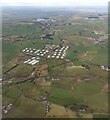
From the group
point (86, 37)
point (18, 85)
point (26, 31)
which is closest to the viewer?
point (18, 85)

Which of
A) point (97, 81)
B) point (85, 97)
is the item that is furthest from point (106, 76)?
point (85, 97)

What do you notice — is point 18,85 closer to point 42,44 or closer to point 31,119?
point 31,119

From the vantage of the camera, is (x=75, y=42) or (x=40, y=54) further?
(x=75, y=42)

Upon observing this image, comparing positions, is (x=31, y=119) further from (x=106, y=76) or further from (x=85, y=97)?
(x=106, y=76)

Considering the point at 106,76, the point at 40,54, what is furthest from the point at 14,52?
the point at 106,76

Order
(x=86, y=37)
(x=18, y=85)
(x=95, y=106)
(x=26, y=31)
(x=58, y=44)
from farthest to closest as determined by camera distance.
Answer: (x=26, y=31), (x=86, y=37), (x=58, y=44), (x=18, y=85), (x=95, y=106)

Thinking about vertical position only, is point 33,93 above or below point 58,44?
below

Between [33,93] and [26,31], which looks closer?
[33,93]
